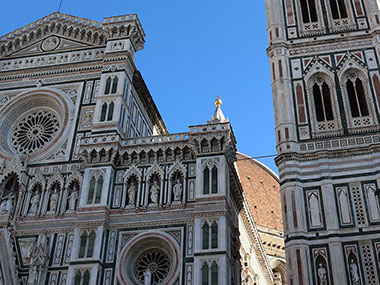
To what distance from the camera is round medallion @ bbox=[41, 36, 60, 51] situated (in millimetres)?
27445

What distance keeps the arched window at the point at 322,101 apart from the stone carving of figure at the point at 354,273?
244 inches

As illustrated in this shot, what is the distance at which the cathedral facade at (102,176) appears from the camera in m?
19.9

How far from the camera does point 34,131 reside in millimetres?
25062

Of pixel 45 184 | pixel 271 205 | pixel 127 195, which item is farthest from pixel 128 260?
pixel 271 205

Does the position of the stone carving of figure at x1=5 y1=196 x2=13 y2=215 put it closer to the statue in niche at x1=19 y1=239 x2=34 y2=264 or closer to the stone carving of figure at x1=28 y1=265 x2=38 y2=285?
the statue in niche at x1=19 y1=239 x2=34 y2=264

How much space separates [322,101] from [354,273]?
7.42 m

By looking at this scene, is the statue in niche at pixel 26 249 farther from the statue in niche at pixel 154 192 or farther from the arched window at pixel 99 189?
the statue in niche at pixel 154 192

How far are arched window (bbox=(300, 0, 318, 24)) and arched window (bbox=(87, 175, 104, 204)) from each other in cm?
1182

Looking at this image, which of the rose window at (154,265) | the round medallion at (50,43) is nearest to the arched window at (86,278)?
the rose window at (154,265)

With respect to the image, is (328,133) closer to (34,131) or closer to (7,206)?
(34,131)

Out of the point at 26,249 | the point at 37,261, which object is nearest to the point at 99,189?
the point at 37,261

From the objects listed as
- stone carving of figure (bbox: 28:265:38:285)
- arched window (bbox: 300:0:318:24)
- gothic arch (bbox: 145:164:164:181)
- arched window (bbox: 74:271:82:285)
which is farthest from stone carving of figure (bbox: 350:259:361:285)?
arched window (bbox: 300:0:318:24)

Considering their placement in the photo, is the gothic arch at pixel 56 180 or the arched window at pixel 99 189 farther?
the gothic arch at pixel 56 180

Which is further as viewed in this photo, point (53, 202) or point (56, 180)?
point (56, 180)
